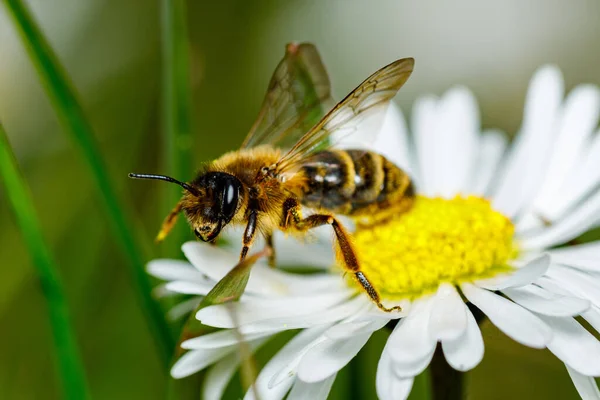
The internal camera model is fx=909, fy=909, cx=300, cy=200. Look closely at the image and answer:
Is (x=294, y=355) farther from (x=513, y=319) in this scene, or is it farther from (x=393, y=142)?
(x=393, y=142)

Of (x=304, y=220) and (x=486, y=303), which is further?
(x=304, y=220)

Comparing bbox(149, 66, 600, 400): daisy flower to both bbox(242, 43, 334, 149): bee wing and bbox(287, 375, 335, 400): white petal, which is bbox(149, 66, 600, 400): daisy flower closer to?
bbox(287, 375, 335, 400): white petal

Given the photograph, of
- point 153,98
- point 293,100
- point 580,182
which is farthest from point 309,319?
point 153,98

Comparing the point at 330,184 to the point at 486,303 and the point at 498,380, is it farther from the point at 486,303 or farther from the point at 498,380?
the point at 498,380

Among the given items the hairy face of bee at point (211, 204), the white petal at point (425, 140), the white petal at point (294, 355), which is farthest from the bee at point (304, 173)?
the white petal at point (425, 140)

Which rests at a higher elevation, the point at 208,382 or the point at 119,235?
the point at 119,235

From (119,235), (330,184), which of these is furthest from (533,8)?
(119,235)

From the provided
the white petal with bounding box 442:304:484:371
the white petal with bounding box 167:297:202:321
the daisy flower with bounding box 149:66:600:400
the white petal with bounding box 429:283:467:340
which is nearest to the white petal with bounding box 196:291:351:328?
the daisy flower with bounding box 149:66:600:400
